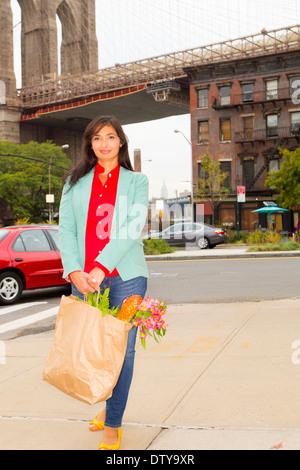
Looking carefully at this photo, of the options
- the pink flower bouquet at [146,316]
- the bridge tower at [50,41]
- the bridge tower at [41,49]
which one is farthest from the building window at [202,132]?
the pink flower bouquet at [146,316]

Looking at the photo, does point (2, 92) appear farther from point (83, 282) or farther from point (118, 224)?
point (83, 282)

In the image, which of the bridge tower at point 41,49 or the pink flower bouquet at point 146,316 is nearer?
the pink flower bouquet at point 146,316

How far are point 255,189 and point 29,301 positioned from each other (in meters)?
40.0

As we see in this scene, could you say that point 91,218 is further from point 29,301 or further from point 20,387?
point 29,301

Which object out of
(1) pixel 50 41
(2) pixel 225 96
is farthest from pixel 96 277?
(1) pixel 50 41

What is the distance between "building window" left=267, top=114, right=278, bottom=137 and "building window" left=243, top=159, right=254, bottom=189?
2.86m

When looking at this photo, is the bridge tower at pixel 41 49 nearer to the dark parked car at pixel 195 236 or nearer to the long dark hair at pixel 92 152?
the dark parked car at pixel 195 236

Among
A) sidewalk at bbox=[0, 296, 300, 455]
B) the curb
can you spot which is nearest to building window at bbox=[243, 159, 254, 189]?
the curb

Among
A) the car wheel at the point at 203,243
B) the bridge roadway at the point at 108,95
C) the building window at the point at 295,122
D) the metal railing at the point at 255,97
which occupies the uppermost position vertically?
the bridge roadway at the point at 108,95

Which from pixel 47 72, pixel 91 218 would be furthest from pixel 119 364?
pixel 47 72

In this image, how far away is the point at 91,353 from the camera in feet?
10.1

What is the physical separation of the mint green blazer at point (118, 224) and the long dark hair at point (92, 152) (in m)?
0.04

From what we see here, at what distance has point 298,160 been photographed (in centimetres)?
4178

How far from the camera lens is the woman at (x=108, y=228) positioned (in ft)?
11.0
